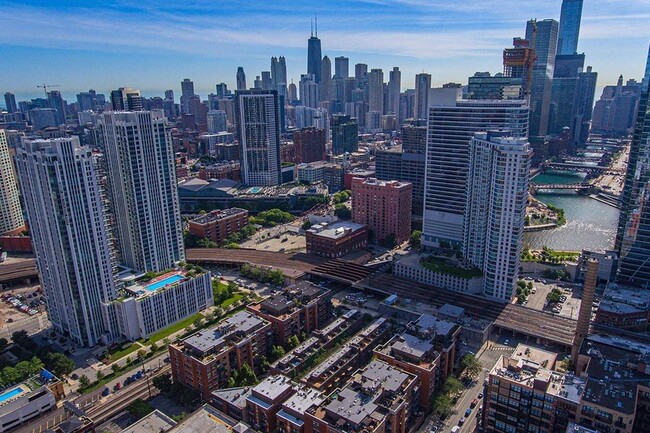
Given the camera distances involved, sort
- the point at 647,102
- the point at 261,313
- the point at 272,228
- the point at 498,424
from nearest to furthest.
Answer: the point at 498,424
the point at 261,313
the point at 647,102
the point at 272,228

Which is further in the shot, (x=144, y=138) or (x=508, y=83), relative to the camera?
(x=508, y=83)

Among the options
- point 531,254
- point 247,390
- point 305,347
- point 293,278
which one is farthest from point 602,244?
point 247,390

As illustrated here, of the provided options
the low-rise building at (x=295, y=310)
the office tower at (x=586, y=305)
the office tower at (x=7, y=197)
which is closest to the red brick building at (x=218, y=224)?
the low-rise building at (x=295, y=310)

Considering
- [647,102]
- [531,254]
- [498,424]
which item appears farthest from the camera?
[531,254]

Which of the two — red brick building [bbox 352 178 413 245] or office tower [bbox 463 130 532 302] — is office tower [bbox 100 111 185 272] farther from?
office tower [bbox 463 130 532 302]

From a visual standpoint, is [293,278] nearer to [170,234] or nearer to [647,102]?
[170,234]
